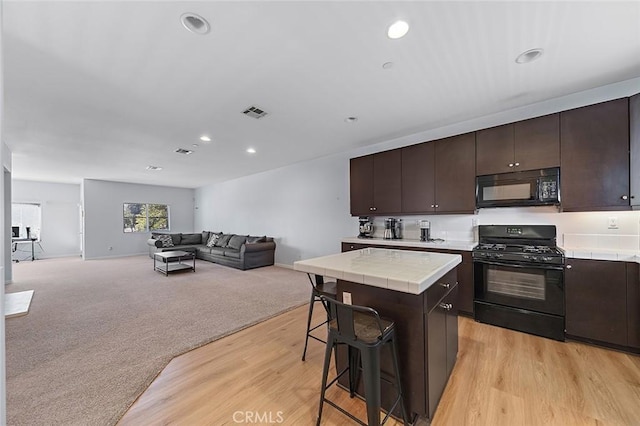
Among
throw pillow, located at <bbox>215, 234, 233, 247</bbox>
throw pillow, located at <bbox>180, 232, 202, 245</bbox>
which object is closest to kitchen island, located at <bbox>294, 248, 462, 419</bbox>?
throw pillow, located at <bbox>215, 234, 233, 247</bbox>

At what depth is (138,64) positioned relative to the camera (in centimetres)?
226

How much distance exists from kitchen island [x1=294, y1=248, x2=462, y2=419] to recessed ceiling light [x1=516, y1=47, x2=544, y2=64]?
6.22 feet

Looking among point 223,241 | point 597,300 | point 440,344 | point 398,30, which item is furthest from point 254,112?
point 223,241

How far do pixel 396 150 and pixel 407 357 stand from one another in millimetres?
3125

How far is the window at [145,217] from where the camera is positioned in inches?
354

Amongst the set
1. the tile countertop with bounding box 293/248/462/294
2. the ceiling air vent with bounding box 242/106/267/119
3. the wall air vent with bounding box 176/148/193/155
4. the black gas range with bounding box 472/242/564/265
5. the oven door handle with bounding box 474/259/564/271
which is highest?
the ceiling air vent with bounding box 242/106/267/119

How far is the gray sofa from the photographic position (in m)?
6.24

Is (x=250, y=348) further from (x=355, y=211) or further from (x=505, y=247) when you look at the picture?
(x=505, y=247)

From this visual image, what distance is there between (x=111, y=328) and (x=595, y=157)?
18.4ft

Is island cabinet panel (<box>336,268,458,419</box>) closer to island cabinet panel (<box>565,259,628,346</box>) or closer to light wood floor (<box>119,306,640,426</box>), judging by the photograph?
light wood floor (<box>119,306,640,426</box>)

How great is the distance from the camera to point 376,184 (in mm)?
4289

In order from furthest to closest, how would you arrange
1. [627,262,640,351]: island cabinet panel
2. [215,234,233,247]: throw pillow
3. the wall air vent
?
[215,234,233,247]: throw pillow
the wall air vent
[627,262,640,351]: island cabinet panel

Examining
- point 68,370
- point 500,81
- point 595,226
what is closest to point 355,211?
point 500,81

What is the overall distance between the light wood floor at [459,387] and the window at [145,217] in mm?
8492
